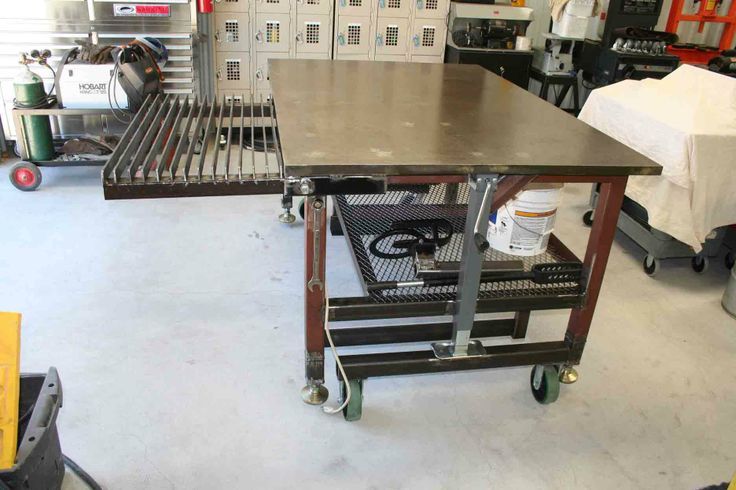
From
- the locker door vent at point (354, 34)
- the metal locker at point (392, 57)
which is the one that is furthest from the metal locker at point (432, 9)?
the locker door vent at point (354, 34)

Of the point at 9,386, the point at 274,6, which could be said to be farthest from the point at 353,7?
the point at 9,386

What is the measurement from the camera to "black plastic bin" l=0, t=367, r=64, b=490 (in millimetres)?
1353

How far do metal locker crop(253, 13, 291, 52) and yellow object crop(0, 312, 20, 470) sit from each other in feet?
11.3

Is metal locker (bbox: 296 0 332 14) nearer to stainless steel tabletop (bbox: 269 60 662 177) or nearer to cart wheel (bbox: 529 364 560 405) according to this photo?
stainless steel tabletop (bbox: 269 60 662 177)

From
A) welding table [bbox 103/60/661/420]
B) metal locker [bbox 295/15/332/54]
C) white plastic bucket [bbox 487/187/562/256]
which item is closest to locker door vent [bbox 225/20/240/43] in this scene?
metal locker [bbox 295/15/332/54]

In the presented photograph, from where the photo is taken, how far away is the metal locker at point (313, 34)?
455 centimetres

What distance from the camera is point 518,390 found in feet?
7.16

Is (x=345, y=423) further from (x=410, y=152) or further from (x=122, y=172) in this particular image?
(x=122, y=172)

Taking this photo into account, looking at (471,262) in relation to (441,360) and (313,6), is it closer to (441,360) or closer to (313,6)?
(441,360)

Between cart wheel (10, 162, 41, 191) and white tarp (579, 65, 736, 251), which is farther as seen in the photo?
cart wheel (10, 162, 41, 191)

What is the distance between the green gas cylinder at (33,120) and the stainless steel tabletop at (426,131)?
1.70m

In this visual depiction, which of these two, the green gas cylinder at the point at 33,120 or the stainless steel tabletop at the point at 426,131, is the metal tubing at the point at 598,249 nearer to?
the stainless steel tabletop at the point at 426,131

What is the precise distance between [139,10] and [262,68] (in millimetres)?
1015

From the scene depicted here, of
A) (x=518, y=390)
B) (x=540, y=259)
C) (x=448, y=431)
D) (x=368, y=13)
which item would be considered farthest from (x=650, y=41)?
(x=448, y=431)
